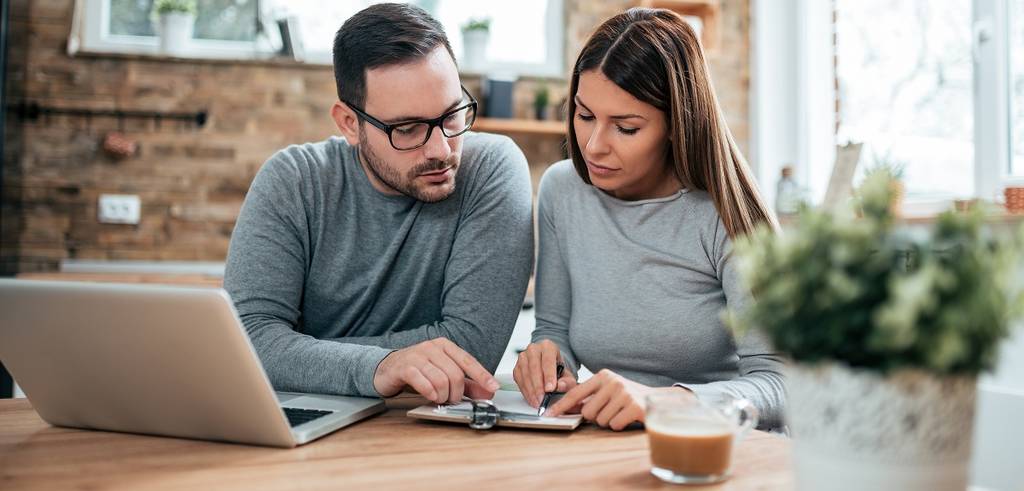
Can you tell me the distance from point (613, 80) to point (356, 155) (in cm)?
53

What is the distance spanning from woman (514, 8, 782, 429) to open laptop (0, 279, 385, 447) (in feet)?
1.83

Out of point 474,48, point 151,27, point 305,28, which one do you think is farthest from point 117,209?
point 474,48

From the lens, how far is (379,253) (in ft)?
4.99

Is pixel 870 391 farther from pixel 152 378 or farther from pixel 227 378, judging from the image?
pixel 152 378

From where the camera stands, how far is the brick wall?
319 centimetres

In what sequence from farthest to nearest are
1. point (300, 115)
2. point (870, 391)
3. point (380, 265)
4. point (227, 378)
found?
point (300, 115), point (380, 265), point (227, 378), point (870, 391)

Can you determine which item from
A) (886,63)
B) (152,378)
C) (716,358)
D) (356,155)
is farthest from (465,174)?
(886,63)

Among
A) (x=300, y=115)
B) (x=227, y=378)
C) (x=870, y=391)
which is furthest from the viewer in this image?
(x=300, y=115)

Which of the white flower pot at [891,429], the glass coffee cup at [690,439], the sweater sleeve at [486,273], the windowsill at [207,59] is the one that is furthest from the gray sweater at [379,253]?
the windowsill at [207,59]

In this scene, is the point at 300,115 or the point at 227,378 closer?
the point at 227,378

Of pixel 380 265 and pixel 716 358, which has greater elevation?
pixel 380 265

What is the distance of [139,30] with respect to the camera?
134 inches

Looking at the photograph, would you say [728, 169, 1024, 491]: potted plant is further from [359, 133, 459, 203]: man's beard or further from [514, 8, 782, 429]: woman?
[359, 133, 459, 203]: man's beard


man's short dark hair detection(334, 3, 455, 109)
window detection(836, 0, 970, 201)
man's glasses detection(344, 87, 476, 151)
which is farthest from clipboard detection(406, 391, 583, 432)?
window detection(836, 0, 970, 201)
